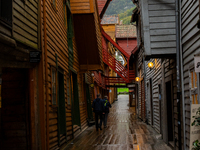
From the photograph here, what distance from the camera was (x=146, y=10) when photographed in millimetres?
8156

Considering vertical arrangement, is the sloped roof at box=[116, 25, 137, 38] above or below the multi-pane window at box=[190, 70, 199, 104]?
above

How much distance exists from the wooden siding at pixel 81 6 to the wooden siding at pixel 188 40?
5750 millimetres

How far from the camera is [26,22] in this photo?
699cm

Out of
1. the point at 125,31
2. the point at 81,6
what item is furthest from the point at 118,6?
the point at 81,6

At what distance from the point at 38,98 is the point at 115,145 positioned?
3386mm

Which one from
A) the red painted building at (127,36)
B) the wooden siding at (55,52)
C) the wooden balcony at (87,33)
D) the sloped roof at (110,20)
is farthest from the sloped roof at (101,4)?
the sloped roof at (110,20)

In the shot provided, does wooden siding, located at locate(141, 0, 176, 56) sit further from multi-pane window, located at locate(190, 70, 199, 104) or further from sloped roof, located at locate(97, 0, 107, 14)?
sloped roof, located at locate(97, 0, 107, 14)

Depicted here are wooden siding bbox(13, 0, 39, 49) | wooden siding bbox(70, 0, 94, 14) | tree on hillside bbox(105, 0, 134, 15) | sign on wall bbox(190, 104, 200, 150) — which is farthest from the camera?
tree on hillside bbox(105, 0, 134, 15)

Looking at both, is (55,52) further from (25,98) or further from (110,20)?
(110,20)

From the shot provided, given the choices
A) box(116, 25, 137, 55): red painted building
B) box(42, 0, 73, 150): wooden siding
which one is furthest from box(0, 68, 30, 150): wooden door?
box(116, 25, 137, 55): red painted building

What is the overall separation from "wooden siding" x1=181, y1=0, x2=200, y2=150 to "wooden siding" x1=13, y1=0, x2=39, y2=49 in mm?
3458

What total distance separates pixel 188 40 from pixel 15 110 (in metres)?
4.31

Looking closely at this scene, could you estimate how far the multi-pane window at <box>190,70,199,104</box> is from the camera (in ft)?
20.7

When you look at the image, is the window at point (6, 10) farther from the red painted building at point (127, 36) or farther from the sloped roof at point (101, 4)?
the red painted building at point (127, 36)
